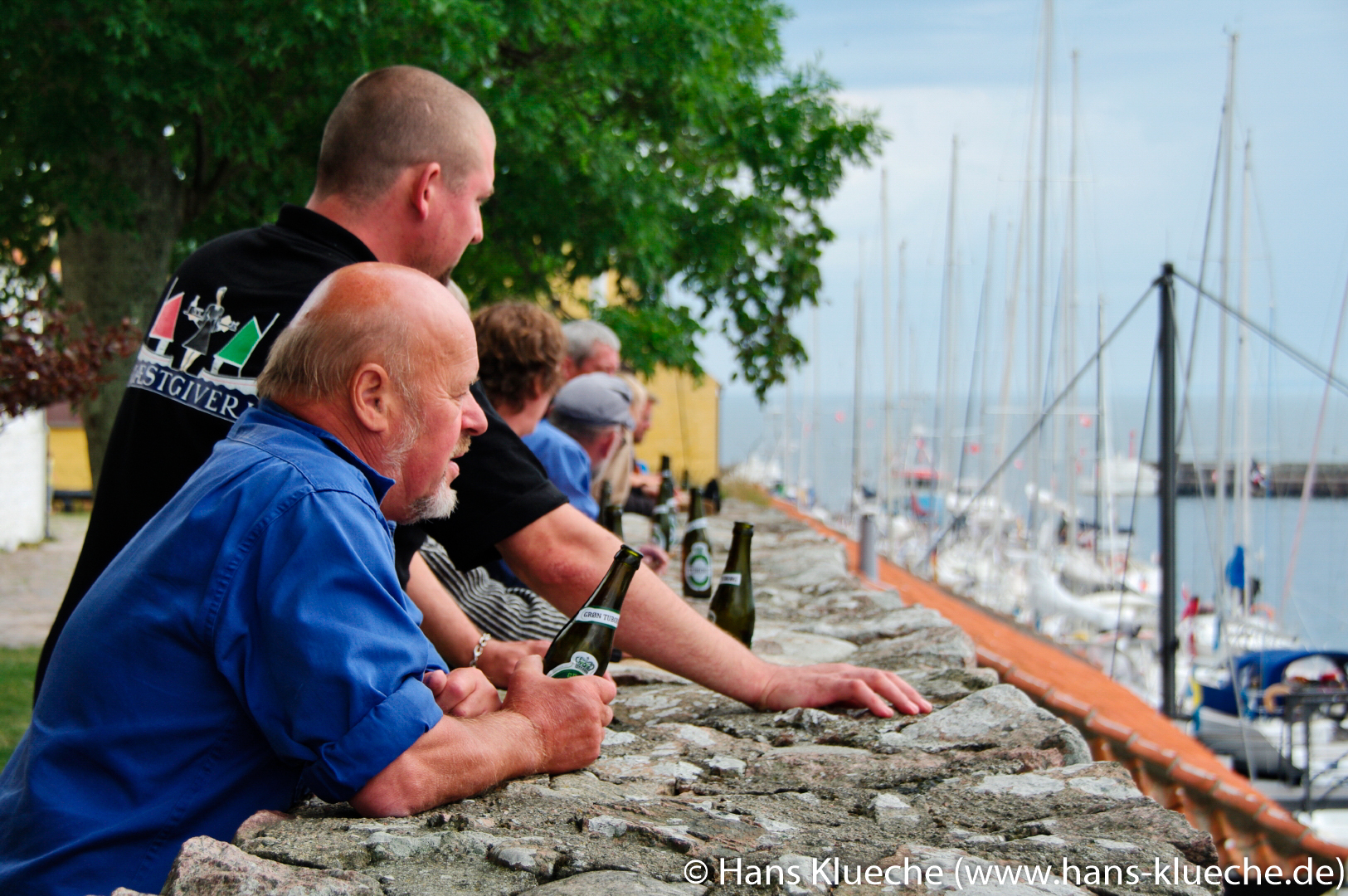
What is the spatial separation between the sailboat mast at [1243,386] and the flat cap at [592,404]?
49.2ft

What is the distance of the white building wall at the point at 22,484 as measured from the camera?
16.8 meters

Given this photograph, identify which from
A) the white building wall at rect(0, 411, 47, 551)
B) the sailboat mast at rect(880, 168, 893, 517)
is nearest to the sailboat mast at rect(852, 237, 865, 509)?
the sailboat mast at rect(880, 168, 893, 517)

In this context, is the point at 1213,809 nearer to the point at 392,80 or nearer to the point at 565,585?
the point at 565,585

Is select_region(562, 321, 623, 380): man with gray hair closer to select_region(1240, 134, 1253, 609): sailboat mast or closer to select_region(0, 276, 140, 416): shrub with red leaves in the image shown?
select_region(0, 276, 140, 416): shrub with red leaves

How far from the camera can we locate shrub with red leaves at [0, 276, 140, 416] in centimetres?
628

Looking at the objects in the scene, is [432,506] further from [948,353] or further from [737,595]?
[948,353]

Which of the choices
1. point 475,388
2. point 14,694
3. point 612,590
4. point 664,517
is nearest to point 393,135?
point 475,388

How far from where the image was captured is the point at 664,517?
285 inches

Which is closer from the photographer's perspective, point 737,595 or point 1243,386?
point 737,595

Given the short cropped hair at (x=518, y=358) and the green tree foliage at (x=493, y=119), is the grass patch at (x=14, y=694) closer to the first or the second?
the green tree foliage at (x=493, y=119)

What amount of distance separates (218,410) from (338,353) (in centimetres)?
68

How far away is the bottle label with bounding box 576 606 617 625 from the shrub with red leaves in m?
5.09

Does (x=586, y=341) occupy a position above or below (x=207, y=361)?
above

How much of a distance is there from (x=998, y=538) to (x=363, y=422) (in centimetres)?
2187
